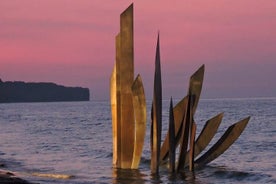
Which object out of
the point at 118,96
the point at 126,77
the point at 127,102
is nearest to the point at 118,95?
the point at 118,96

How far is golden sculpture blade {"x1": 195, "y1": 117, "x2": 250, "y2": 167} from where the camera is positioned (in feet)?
52.1

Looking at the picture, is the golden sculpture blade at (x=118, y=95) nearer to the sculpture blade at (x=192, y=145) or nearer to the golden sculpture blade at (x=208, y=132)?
the sculpture blade at (x=192, y=145)

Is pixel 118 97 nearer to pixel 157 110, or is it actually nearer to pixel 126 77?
pixel 126 77

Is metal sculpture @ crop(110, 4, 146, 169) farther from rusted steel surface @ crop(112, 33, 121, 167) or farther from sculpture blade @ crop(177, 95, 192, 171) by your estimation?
sculpture blade @ crop(177, 95, 192, 171)

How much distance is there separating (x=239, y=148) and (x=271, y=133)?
9.46 meters

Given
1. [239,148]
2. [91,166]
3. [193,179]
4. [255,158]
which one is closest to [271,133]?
[239,148]

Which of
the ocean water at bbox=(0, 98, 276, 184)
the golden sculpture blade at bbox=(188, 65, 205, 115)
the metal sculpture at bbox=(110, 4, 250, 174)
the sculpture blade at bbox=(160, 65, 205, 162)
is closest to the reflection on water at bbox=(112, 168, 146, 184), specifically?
the ocean water at bbox=(0, 98, 276, 184)

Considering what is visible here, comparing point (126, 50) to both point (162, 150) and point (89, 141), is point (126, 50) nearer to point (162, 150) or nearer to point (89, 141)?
point (162, 150)

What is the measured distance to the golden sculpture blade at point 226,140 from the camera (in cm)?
1588

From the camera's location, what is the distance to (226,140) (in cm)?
1616

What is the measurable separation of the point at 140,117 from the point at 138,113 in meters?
0.12

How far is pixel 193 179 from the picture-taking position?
1653 centimetres

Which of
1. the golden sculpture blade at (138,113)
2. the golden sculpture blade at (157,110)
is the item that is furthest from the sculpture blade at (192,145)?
the golden sculpture blade at (138,113)

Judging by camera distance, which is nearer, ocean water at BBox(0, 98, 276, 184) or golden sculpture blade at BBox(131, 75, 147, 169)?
golden sculpture blade at BBox(131, 75, 147, 169)
